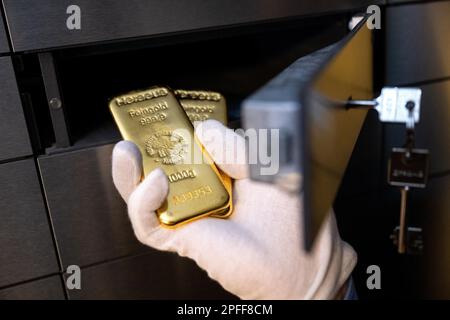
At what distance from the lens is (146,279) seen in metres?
0.83

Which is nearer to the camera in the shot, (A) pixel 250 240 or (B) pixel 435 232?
(A) pixel 250 240

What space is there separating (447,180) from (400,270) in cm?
23

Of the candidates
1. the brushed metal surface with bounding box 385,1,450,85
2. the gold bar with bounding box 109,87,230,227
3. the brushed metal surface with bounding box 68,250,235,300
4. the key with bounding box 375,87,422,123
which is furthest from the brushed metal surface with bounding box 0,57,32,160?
the brushed metal surface with bounding box 385,1,450,85

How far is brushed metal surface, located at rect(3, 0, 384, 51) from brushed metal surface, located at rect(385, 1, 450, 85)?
0.17 m

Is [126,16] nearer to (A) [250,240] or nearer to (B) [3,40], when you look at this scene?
(B) [3,40]

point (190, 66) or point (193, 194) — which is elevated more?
point (190, 66)

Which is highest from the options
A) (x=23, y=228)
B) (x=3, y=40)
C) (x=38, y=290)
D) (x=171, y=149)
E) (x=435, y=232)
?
(x=3, y=40)

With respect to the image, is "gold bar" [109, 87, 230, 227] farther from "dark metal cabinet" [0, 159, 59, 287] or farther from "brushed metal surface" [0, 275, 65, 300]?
"brushed metal surface" [0, 275, 65, 300]

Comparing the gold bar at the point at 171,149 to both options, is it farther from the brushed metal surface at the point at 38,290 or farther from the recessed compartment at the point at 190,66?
the brushed metal surface at the point at 38,290

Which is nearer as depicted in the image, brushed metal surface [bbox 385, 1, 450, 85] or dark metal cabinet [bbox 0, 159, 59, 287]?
dark metal cabinet [bbox 0, 159, 59, 287]

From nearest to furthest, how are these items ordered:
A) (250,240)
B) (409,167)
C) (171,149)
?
(409,167) < (250,240) < (171,149)

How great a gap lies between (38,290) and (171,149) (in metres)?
0.34

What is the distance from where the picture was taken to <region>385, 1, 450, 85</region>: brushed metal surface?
2.77ft

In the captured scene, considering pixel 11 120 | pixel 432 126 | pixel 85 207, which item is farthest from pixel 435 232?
pixel 11 120
